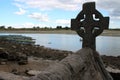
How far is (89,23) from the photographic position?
5730mm

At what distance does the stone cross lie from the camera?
18.3ft

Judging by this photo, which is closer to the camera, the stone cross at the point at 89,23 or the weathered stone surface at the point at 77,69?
the weathered stone surface at the point at 77,69

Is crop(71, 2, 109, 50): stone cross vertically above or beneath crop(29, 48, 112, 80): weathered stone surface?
above

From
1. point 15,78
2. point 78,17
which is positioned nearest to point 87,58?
point 78,17

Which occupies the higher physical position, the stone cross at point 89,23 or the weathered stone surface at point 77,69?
the stone cross at point 89,23

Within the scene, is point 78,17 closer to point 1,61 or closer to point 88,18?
point 88,18

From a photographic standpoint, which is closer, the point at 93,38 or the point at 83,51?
the point at 83,51

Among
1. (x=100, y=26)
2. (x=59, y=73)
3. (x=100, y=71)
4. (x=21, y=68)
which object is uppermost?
(x=100, y=26)

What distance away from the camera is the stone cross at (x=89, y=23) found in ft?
18.3

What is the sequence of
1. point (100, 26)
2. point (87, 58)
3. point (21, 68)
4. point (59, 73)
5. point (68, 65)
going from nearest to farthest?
point (59, 73)
point (68, 65)
point (87, 58)
point (100, 26)
point (21, 68)

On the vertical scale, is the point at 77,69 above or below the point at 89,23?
below

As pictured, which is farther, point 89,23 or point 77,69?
point 89,23

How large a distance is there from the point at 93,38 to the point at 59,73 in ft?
7.17

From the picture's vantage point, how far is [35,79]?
3.21 m
